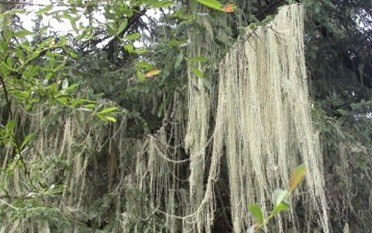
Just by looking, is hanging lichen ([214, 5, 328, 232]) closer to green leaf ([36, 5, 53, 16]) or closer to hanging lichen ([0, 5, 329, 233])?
hanging lichen ([0, 5, 329, 233])

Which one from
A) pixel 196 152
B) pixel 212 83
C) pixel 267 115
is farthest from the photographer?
pixel 212 83

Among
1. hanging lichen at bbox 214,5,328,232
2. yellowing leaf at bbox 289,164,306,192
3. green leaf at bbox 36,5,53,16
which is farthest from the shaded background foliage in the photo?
yellowing leaf at bbox 289,164,306,192

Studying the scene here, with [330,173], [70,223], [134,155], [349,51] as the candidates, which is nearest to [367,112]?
[330,173]

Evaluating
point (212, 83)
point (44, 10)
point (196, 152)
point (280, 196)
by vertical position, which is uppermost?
point (212, 83)

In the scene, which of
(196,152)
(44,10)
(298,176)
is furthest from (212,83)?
(298,176)

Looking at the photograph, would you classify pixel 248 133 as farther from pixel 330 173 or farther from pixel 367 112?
pixel 367 112

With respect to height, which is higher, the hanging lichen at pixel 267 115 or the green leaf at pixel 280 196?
the hanging lichen at pixel 267 115

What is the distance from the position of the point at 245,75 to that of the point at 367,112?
1.33 meters

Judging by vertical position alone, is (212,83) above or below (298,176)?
above

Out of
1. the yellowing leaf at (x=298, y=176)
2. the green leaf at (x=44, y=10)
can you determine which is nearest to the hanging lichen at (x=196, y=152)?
the green leaf at (x=44, y=10)

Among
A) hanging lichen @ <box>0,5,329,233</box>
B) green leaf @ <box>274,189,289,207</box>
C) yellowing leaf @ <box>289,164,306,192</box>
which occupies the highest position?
hanging lichen @ <box>0,5,329,233</box>

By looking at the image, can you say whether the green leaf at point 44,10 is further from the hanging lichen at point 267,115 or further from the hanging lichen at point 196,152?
the hanging lichen at point 267,115

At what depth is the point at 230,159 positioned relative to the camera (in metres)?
2.56

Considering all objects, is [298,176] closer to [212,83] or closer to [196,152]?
[196,152]
